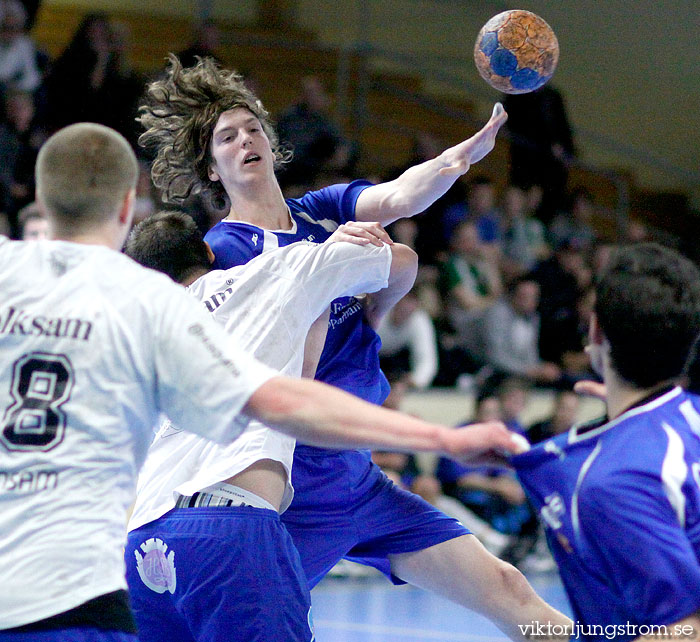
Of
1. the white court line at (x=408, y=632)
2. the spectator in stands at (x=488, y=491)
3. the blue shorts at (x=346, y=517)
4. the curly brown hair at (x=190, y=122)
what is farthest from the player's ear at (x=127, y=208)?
the spectator in stands at (x=488, y=491)

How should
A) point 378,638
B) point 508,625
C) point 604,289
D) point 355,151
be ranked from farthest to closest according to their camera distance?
1. point 355,151
2. point 378,638
3. point 508,625
4. point 604,289

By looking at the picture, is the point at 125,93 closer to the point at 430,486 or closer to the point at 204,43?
the point at 204,43

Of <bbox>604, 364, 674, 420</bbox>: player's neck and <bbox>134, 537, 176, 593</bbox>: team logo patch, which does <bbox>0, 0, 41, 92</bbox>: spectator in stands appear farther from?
<bbox>604, 364, 674, 420</bbox>: player's neck

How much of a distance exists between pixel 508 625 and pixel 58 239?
2247mm

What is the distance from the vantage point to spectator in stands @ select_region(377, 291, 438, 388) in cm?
1034

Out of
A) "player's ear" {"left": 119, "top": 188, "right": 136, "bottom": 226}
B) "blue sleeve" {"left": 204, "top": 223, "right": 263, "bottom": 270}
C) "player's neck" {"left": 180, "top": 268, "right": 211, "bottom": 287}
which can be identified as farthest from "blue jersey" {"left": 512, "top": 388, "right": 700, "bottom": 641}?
"blue sleeve" {"left": 204, "top": 223, "right": 263, "bottom": 270}

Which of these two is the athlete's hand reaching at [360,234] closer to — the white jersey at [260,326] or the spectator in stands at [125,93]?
the white jersey at [260,326]

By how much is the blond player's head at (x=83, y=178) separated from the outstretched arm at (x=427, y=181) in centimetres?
164

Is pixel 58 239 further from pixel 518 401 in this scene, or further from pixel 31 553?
pixel 518 401

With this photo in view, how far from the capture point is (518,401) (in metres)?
10.0

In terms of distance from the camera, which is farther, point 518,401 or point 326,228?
point 518,401

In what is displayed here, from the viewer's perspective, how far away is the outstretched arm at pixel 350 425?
246 centimetres

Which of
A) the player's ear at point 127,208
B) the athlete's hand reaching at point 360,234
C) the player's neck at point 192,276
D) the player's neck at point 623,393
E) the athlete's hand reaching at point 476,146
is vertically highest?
the athlete's hand reaching at point 476,146

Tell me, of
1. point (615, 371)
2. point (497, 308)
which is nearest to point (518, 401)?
point (497, 308)
